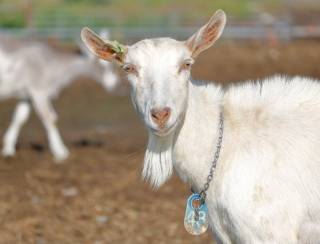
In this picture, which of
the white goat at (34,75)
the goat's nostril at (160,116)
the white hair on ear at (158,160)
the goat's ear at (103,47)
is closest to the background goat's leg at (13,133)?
the white goat at (34,75)

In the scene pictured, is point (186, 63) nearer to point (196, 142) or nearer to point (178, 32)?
point (196, 142)

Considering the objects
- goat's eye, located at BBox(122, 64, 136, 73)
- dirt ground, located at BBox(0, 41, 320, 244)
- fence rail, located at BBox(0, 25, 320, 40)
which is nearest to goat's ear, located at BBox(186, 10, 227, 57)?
goat's eye, located at BBox(122, 64, 136, 73)

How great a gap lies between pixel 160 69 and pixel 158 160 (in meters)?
0.61

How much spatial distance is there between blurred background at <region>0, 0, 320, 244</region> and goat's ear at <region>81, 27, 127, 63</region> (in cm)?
277

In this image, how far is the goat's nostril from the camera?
479cm

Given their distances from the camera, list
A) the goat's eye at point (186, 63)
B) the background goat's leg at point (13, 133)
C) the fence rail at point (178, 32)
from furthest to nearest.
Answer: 1. the fence rail at point (178, 32)
2. the background goat's leg at point (13, 133)
3. the goat's eye at point (186, 63)

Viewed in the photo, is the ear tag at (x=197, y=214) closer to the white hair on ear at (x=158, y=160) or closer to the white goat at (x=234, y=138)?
the white goat at (x=234, y=138)

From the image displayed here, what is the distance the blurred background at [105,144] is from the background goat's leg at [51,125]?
245mm

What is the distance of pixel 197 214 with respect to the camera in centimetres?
523

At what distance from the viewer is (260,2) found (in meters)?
40.9

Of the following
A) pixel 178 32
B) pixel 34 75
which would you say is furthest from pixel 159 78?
pixel 178 32

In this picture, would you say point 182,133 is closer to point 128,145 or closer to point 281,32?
point 128,145

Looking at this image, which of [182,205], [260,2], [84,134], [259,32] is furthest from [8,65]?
[260,2]

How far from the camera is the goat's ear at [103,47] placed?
5.29 m
